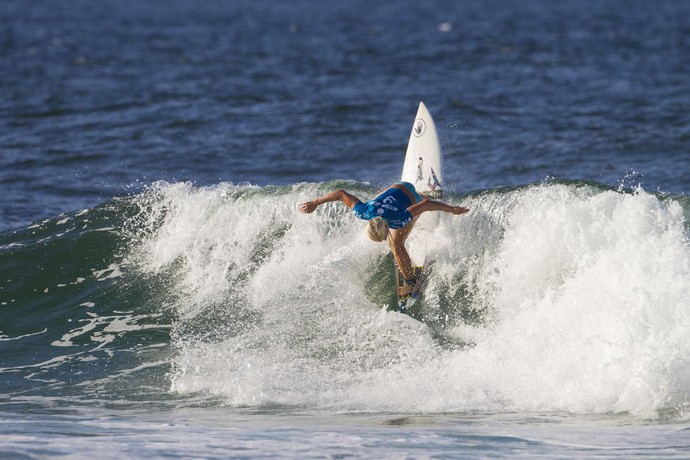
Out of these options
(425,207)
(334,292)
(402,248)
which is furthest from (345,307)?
(425,207)

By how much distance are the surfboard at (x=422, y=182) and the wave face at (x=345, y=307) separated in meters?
0.11

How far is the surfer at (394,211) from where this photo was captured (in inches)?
420

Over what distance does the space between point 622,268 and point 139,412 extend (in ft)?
15.8

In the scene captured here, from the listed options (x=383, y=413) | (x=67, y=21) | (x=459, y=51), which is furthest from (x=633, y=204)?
(x=67, y=21)

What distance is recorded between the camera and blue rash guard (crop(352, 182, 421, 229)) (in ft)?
36.0

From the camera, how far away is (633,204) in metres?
10.5

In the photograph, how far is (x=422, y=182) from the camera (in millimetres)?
12758

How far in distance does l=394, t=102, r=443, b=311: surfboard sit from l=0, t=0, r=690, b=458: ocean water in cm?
17

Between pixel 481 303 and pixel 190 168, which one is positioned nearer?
pixel 481 303

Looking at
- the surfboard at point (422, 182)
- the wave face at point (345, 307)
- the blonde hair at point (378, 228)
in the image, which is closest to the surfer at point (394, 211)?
the blonde hair at point (378, 228)

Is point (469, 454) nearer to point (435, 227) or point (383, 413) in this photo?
point (383, 413)

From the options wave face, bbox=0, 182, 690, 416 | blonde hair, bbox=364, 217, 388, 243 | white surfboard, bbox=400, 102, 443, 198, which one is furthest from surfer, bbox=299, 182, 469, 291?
white surfboard, bbox=400, 102, 443, 198

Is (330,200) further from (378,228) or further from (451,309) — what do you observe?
(451,309)

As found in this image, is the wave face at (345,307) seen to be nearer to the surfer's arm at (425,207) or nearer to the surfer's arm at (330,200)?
the surfer's arm at (425,207)
